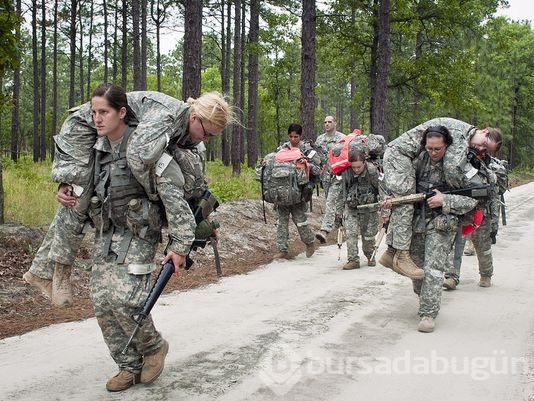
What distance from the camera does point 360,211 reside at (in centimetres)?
933

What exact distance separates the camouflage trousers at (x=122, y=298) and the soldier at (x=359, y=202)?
5.39 meters

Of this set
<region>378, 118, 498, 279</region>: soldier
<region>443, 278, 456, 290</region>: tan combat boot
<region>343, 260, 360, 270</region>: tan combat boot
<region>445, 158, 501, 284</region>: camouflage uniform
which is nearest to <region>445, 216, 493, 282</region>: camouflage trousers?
<region>445, 158, 501, 284</region>: camouflage uniform

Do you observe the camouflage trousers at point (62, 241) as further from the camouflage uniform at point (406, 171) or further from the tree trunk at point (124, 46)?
the tree trunk at point (124, 46)

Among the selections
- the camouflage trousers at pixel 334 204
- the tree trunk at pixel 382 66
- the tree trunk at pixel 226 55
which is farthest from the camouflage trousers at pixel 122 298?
the tree trunk at pixel 226 55

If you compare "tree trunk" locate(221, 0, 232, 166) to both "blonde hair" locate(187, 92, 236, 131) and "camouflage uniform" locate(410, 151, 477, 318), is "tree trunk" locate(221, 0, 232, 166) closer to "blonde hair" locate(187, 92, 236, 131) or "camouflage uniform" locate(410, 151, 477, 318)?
"camouflage uniform" locate(410, 151, 477, 318)

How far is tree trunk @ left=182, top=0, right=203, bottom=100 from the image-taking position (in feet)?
36.3

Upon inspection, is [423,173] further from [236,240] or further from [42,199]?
[42,199]

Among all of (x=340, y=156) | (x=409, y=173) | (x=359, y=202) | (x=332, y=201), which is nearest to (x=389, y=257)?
(x=409, y=173)

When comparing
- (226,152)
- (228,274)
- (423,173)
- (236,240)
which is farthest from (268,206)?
(226,152)

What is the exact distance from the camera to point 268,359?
15.7ft

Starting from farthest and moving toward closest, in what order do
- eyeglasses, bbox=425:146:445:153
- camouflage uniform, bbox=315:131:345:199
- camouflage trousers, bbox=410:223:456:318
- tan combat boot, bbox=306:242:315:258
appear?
camouflage uniform, bbox=315:131:345:199, tan combat boot, bbox=306:242:315:258, camouflage trousers, bbox=410:223:456:318, eyeglasses, bbox=425:146:445:153

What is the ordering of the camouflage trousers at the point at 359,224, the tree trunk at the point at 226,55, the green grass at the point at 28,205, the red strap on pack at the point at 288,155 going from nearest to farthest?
the green grass at the point at 28,205 → the camouflage trousers at the point at 359,224 → the red strap on pack at the point at 288,155 → the tree trunk at the point at 226,55

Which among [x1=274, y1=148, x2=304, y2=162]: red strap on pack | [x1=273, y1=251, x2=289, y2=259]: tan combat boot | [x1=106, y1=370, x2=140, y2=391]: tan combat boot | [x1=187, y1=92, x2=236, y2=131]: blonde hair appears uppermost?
[x1=187, y1=92, x2=236, y2=131]: blonde hair

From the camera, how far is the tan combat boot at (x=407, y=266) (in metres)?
5.92
